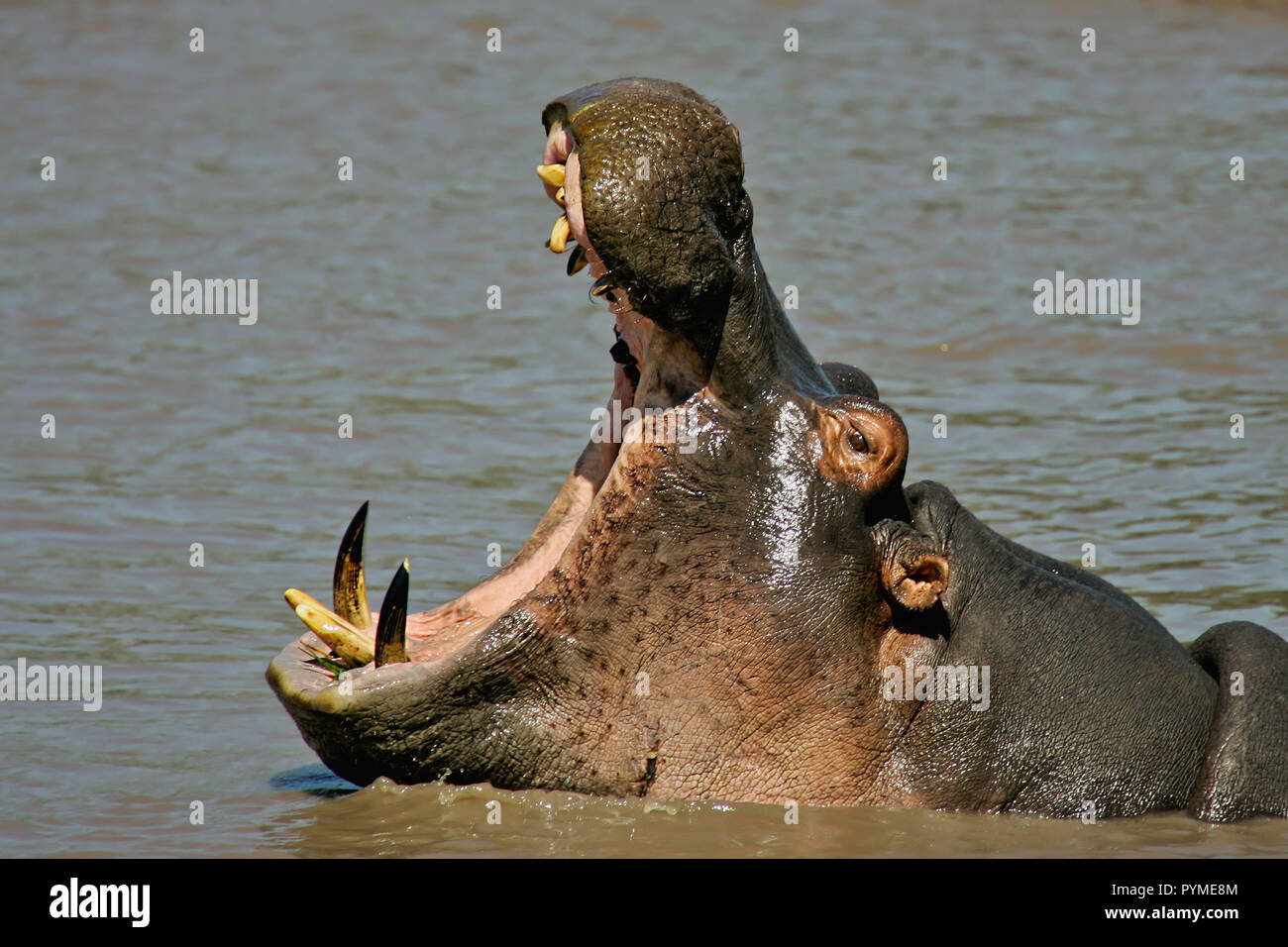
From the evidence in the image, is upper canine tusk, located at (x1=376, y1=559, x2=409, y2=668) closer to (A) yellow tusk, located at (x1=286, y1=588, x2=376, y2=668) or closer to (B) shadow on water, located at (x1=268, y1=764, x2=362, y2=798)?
(A) yellow tusk, located at (x1=286, y1=588, x2=376, y2=668)

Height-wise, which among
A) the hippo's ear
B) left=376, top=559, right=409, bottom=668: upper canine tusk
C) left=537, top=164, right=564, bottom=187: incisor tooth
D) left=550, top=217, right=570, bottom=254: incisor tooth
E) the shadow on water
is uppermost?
left=537, top=164, right=564, bottom=187: incisor tooth

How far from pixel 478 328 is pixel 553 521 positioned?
6.61 m

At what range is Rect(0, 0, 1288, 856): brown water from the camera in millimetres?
5199

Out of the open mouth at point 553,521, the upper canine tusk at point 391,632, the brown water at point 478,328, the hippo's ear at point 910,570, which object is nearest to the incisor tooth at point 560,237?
the open mouth at point 553,521

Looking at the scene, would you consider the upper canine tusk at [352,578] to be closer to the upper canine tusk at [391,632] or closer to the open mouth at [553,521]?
the open mouth at [553,521]

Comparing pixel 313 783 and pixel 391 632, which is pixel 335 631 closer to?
pixel 391 632

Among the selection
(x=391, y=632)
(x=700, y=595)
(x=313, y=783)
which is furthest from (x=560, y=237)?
(x=313, y=783)

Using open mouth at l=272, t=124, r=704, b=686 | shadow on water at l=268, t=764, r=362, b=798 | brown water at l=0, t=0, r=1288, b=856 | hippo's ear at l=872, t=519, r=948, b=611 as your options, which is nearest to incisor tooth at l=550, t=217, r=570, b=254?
open mouth at l=272, t=124, r=704, b=686

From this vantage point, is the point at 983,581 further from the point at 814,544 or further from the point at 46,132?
the point at 46,132

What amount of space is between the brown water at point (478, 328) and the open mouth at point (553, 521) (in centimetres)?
37

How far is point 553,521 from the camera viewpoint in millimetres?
4562

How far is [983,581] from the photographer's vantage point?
14.2ft

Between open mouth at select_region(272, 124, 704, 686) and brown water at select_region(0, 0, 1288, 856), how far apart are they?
372mm

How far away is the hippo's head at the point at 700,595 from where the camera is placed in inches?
161
